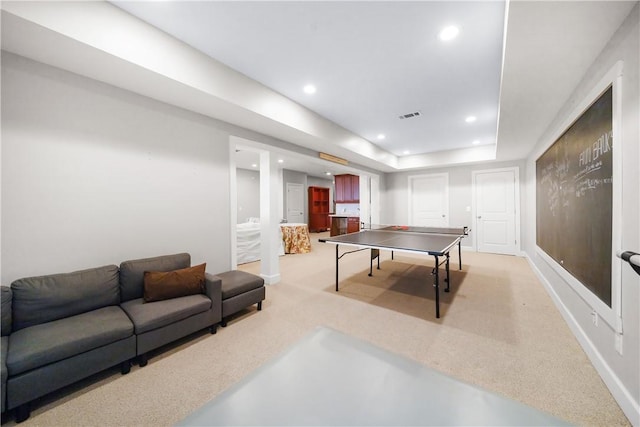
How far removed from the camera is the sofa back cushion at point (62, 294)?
5.99 ft

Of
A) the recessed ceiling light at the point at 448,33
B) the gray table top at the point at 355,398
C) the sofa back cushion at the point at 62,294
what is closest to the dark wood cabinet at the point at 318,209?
the recessed ceiling light at the point at 448,33

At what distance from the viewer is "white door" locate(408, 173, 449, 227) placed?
7.28m

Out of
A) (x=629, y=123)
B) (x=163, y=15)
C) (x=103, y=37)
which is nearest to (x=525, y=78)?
(x=629, y=123)

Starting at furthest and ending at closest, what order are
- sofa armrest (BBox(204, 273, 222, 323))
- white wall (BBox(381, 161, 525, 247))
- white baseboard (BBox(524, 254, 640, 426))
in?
white wall (BBox(381, 161, 525, 247)) < sofa armrest (BBox(204, 273, 222, 323)) < white baseboard (BBox(524, 254, 640, 426))

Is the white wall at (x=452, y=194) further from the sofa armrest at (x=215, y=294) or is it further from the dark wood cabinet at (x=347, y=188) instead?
→ the sofa armrest at (x=215, y=294)

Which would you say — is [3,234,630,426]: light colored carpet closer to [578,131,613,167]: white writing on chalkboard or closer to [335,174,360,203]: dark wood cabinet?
[578,131,613,167]: white writing on chalkboard

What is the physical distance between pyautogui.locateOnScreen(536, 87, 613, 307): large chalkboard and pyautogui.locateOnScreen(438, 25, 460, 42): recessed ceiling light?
1.23 meters

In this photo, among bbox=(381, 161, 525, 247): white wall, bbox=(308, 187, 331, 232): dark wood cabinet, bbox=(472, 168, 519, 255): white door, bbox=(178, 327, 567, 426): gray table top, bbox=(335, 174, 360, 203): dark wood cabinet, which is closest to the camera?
bbox=(178, 327, 567, 426): gray table top

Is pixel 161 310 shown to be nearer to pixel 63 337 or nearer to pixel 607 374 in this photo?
pixel 63 337

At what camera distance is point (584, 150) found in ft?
7.41

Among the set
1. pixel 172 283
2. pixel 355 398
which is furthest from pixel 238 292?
pixel 355 398

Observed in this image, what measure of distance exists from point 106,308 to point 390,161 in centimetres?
657

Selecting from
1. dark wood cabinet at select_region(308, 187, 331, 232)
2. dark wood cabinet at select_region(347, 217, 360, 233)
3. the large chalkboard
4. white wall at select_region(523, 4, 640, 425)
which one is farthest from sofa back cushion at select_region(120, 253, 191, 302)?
dark wood cabinet at select_region(308, 187, 331, 232)

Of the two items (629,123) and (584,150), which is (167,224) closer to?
(629,123)
